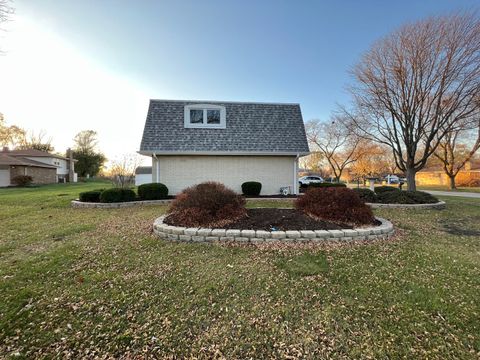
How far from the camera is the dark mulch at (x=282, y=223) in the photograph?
500 centimetres

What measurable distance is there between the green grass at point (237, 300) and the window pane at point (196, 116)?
856cm

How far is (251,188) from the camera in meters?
11.1

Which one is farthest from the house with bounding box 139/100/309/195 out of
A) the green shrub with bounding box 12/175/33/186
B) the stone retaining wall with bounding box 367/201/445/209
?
the green shrub with bounding box 12/175/33/186

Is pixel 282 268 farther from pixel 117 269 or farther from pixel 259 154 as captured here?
pixel 259 154

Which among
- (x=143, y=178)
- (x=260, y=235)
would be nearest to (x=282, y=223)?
(x=260, y=235)

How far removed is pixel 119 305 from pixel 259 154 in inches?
382

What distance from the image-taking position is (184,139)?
11242 mm

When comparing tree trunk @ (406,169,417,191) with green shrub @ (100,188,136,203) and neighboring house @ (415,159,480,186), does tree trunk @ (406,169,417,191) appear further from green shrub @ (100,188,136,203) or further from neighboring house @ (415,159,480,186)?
neighboring house @ (415,159,480,186)

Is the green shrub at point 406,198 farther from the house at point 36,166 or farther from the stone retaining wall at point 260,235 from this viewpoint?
A: the house at point 36,166

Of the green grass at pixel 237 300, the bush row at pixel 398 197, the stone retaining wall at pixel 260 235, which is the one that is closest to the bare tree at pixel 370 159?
the bush row at pixel 398 197

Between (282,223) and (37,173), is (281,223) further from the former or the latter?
(37,173)

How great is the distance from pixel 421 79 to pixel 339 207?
9532 mm

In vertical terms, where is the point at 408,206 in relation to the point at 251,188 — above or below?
below

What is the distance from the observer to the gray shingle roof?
11.1 meters
